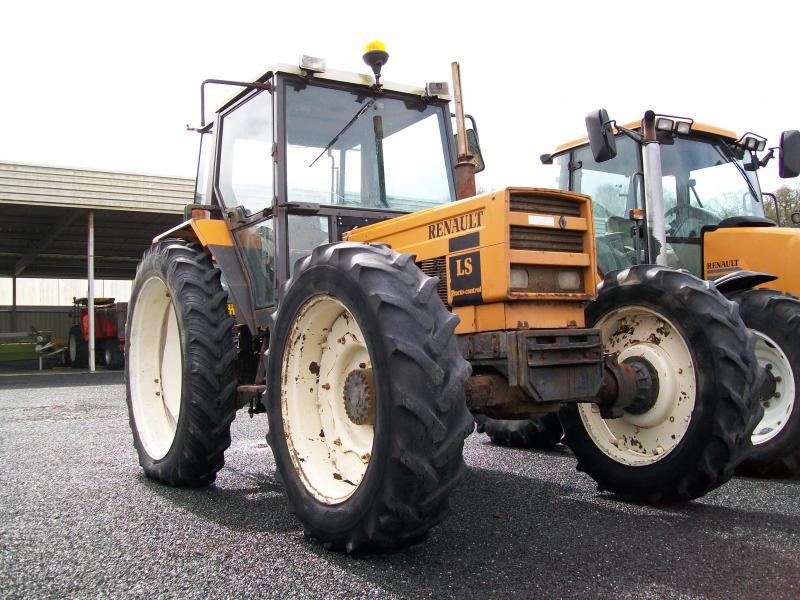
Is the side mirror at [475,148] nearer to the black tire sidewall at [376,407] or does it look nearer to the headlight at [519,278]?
the headlight at [519,278]

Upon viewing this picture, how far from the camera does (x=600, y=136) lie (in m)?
4.66

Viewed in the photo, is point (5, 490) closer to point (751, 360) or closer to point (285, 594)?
point (285, 594)

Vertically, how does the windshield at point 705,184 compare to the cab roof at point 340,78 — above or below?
below

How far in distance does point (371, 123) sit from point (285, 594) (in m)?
2.91

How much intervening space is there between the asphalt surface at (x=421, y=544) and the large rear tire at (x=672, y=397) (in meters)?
0.20

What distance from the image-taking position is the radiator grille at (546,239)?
3355 mm

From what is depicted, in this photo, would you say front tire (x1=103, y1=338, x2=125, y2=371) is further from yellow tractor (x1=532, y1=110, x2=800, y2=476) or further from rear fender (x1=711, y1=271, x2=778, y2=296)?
rear fender (x1=711, y1=271, x2=778, y2=296)

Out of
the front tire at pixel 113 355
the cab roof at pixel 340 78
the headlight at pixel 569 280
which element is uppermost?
the cab roof at pixel 340 78

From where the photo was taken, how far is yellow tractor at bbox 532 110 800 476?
480 centimetres

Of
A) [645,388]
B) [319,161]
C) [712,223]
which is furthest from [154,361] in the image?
[712,223]

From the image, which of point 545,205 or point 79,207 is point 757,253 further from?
point 79,207

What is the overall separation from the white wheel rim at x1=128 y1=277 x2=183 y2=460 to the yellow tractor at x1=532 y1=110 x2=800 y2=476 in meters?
2.92

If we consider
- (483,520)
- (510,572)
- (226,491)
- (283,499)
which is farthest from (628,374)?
(226,491)

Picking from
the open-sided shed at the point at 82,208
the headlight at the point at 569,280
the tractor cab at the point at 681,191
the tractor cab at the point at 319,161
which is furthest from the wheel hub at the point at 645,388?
the open-sided shed at the point at 82,208
